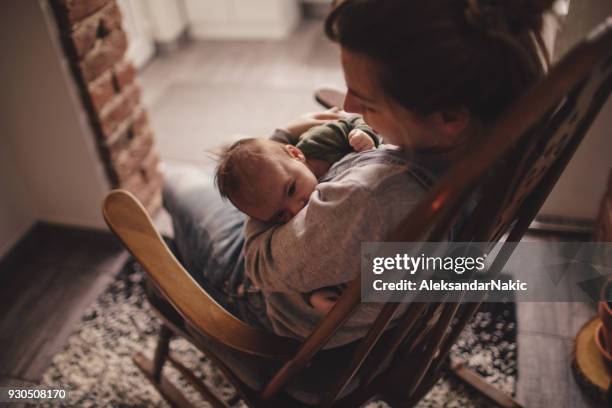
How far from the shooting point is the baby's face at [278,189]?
819 mm

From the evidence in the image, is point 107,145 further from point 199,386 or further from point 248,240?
point 248,240

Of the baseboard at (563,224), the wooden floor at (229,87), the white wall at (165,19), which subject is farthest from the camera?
the white wall at (165,19)

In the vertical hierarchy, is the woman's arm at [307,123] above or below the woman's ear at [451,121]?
below

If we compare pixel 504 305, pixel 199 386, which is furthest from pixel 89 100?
pixel 504 305

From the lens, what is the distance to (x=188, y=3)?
305 centimetres

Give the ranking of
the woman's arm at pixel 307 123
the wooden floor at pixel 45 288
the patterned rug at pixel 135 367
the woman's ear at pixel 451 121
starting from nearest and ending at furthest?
the woman's ear at pixel 451 121, the woman's arm at pixel 307 123, the patterned rug at pixel 135 367, the wooden floor at pixel 45 288

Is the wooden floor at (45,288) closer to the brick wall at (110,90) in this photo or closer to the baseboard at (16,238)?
the baseboard at (16,238)

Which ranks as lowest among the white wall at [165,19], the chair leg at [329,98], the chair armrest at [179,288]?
the white wall at [165,19]

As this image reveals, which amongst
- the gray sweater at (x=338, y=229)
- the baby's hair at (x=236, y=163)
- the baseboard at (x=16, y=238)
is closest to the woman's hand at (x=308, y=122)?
the baby's hair at (x=236, y=163)

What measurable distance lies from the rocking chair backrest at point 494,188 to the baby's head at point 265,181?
0.77 feet

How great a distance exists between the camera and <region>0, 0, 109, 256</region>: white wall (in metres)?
1.37

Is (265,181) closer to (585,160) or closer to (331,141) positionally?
(331,141)

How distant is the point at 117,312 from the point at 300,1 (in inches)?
93.2

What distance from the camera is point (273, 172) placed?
82 centimetres
